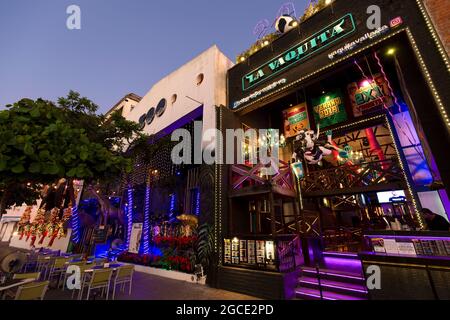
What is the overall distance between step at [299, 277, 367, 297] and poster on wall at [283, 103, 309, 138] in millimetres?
7315

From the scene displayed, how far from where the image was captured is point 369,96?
9.48 meters

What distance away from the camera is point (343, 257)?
24.3 feet

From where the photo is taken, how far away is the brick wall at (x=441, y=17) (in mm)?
5383

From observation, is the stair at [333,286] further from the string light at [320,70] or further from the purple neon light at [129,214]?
the purple neon light at [129,214]

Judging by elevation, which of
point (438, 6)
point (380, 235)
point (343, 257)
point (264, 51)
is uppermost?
point (264, 51)

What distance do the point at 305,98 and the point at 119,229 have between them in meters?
16.1

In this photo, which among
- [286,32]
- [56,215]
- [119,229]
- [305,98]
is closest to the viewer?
[286,32]

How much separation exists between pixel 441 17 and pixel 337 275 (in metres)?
8.01

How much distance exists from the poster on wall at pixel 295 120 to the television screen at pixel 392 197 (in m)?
8.34

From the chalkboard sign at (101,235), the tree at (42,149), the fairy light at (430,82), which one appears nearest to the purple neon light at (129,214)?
the chalkboard sign at (101,235)

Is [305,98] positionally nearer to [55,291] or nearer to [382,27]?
[382,27]

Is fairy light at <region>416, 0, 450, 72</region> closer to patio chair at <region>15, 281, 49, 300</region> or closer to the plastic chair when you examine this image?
patio chair at <region>15, 281, 49, 300</region>

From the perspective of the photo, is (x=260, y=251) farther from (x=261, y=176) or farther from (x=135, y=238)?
(x=135, y=238)
